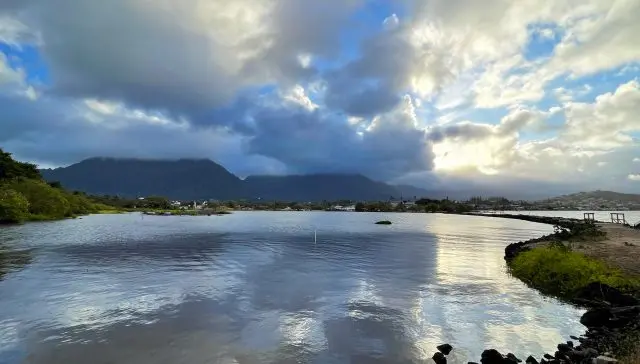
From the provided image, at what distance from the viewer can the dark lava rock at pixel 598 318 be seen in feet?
75.8

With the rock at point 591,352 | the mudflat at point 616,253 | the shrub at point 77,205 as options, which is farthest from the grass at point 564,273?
the shrub at point 77,205

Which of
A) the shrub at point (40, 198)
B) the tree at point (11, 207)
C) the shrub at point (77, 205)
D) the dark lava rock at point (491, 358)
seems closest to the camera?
the dark lava rock at point (491, 358)

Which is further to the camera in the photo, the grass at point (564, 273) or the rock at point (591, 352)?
the grass at point (564, 273)

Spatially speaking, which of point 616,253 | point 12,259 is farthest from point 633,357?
point 12,259

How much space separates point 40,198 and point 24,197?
14.5m

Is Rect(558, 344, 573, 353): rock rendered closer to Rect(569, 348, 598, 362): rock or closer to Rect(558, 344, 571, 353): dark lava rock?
Rect(558, 344, 571, 353): dark lava rock

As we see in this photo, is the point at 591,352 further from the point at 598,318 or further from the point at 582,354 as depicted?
the point at 598,318

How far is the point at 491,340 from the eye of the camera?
2098 centimetres

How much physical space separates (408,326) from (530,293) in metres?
15.4

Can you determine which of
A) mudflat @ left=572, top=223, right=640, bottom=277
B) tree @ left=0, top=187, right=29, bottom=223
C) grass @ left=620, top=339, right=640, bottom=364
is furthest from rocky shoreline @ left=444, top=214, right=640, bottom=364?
tree @ left=0, top=187, right=29, bottom=223

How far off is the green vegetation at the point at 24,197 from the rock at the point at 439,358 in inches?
4833

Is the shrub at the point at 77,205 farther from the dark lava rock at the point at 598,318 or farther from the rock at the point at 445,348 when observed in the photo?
the dark lava rock at the point at 598,318

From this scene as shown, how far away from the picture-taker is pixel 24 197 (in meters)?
117

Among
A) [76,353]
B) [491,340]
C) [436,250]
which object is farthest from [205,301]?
[436,250]
